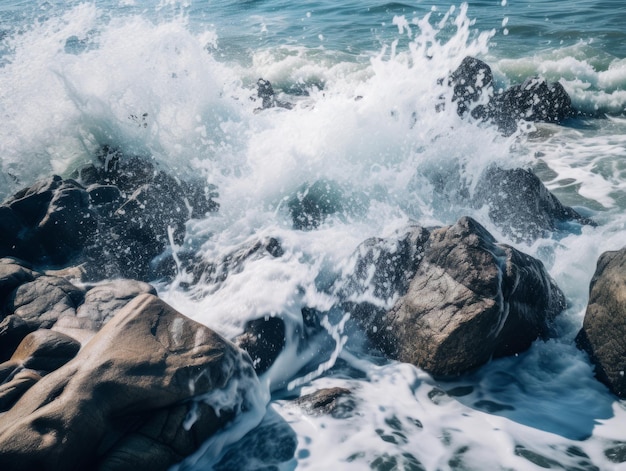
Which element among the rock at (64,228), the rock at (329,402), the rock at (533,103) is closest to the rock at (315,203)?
the rock at (64,228)

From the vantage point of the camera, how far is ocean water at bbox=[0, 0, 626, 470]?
11.0 ft

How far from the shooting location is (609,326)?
11.9 feet

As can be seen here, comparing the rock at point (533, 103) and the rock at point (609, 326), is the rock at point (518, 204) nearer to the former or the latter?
the rock at point (609, 326)

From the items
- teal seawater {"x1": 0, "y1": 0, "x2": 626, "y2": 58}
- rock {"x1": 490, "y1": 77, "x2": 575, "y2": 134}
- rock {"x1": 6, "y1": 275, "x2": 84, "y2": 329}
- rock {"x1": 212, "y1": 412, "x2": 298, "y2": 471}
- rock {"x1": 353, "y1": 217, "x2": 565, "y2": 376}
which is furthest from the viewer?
teal seawater {"x1": 0, "y1": 0, "x2": 626, "y2": 58}

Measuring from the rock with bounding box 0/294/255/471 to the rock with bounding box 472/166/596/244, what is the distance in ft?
13.9

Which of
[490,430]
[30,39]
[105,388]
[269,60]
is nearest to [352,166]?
[490,430]

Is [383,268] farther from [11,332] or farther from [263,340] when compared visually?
[11,332]

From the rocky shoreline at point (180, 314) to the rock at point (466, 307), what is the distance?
14 mm

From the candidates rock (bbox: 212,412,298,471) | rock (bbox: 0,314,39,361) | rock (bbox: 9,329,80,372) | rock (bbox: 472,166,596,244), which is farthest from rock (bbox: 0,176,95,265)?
rock (bbox: 472,166,596,244)

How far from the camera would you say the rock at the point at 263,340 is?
13.1ft

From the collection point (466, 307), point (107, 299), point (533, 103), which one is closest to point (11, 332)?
point (107, 299)

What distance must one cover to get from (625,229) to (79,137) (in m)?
9.09

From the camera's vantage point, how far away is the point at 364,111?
7.01m

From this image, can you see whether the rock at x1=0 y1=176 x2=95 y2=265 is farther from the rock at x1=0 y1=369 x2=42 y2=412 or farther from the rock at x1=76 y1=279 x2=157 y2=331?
the rock at x1=0 y1=369 x2=42 y2=412
